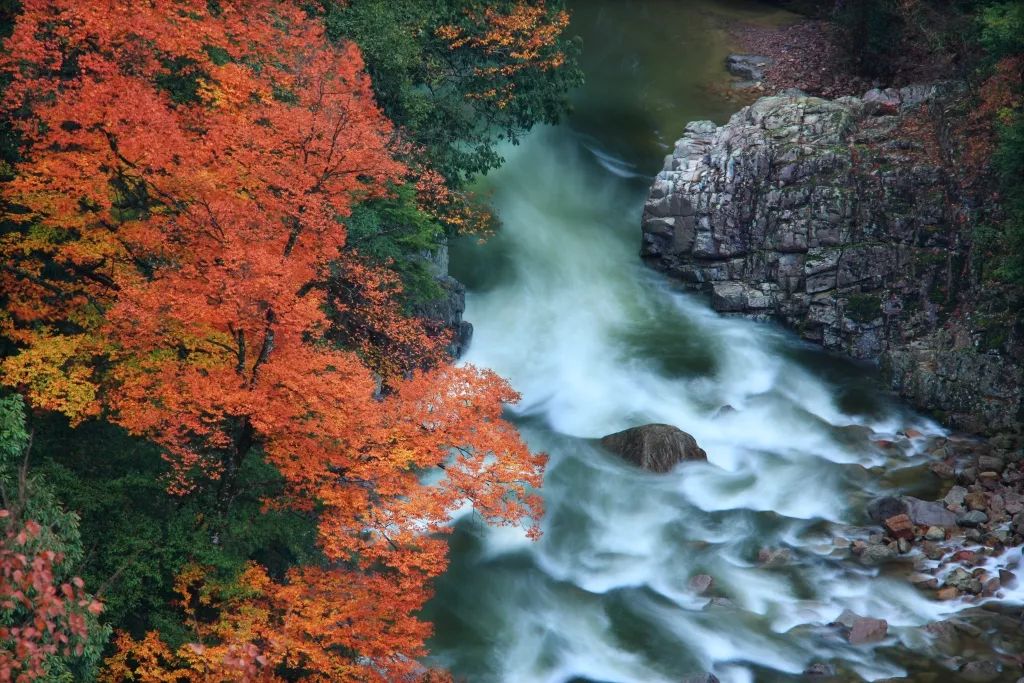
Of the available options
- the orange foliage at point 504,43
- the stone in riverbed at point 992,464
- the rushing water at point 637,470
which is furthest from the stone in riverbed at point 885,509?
the orange foliage at point 504,43

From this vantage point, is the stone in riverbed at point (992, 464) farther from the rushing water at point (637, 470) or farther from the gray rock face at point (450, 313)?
the gray rock face at point (450, 313)

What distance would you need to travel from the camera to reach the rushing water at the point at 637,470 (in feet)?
59.3

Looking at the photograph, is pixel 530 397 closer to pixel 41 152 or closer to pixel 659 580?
pixel 659 580

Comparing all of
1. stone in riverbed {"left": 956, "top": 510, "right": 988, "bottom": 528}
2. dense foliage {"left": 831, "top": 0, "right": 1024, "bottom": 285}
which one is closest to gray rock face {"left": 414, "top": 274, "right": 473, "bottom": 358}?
stone in riverbed {"left": 956, "top": 510, "right": 988, "bottom": 528}

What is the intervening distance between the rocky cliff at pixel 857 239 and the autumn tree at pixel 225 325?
46.4ft

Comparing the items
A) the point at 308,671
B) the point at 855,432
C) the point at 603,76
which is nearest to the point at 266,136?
the point at 308,671

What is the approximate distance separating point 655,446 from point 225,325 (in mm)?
11463

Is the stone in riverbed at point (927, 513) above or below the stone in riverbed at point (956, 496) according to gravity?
below

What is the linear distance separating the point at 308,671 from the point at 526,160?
22.8 metres

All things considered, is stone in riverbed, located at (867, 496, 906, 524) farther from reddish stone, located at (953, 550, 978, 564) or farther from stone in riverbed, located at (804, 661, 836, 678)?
stone in riverbed, located at (804, 661, 836, 678)

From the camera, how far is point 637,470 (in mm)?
22859

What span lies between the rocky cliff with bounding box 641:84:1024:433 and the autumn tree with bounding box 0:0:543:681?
14.1 m

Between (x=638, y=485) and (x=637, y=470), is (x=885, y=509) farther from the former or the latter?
(x=637, y=470)

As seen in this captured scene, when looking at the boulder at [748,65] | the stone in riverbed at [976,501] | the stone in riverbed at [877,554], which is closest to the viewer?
the stone in riverbed at [877,554]
